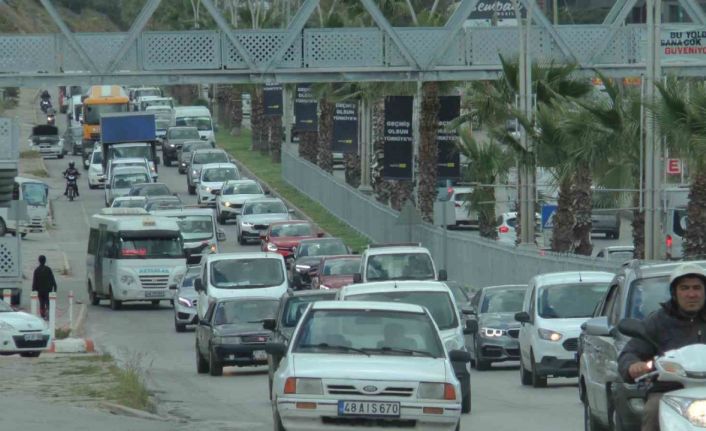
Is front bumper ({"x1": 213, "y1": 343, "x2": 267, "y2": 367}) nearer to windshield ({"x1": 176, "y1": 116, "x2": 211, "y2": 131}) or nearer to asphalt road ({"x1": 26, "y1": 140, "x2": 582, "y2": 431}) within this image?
asphalt road ({"x1": 26, "y1": 140, "x2": 582, "y2": 431})

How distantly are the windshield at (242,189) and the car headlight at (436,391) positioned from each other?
52813 millimetres

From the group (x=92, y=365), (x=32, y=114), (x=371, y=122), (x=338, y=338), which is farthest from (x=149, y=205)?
(x=32, y=114)

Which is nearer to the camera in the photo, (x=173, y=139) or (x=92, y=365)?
(x=92, y=365)

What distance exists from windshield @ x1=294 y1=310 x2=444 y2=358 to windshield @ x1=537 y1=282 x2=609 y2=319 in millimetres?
8425

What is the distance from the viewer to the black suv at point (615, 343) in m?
13.2

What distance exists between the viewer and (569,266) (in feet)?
126

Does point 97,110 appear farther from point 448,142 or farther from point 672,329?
point 672,329

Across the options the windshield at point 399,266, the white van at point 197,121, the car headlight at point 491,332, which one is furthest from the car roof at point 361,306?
the white van at point 197,121

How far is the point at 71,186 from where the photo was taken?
7775 centimetres

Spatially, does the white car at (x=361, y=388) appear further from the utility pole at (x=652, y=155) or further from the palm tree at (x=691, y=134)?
the utility pole at (x=652, y=155)

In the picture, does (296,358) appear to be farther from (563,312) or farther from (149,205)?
(149,205)

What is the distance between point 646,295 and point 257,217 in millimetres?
47998

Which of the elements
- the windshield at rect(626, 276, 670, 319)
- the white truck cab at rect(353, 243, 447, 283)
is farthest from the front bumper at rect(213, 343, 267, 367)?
the windshield at rect(626, 276, 670, 319)

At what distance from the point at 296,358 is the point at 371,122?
194ft
